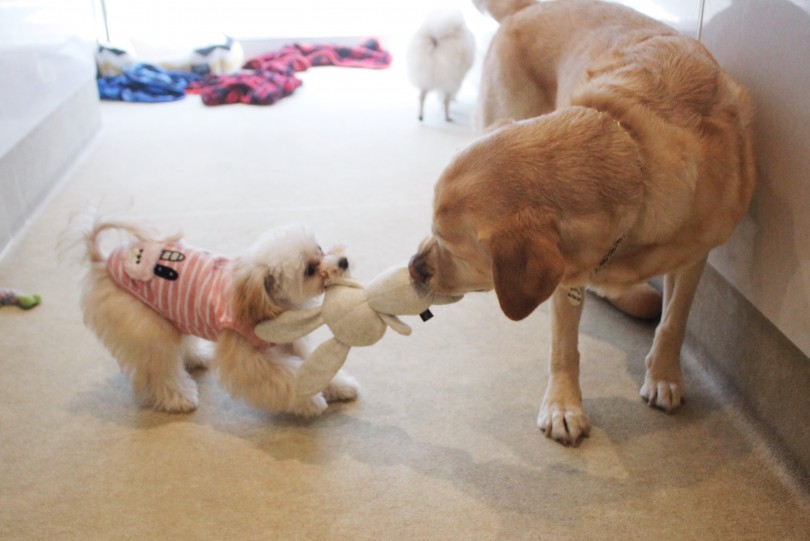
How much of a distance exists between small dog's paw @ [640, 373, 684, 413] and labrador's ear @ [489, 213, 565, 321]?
0.69m

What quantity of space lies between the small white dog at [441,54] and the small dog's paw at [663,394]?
2573mm

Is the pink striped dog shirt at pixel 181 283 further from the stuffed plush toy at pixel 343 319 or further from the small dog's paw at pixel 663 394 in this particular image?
the small dog's paw at pixel 663 394

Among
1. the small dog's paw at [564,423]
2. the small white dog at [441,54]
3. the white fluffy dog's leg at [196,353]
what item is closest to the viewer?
the small dog's paw at [564,423]

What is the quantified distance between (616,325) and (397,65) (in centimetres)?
357

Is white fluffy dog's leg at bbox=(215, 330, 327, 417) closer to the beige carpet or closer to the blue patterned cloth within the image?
the beige carpet

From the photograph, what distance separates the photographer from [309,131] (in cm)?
403

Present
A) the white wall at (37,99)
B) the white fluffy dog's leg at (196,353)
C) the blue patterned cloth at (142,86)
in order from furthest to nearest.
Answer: the blue patterned cloth at (142,86) → the white wall at (37,99) → the white fluffy dog's leg at (196,353)

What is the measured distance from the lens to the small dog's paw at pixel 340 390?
1942mm

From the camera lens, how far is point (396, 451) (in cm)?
178

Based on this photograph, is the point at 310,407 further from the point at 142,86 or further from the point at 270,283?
the point at 142,86

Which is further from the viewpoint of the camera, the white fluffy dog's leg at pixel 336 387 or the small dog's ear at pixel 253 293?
the white fluffy dog's leg at pixel 336 387

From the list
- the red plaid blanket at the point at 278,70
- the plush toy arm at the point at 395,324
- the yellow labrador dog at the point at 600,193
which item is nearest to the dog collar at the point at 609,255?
the yellow labrador dog at the point at 600,193

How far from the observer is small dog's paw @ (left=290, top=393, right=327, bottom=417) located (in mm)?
1847

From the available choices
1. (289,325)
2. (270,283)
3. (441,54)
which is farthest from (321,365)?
(441,54)
